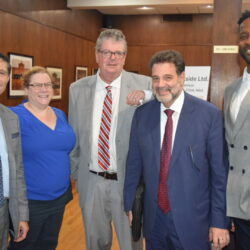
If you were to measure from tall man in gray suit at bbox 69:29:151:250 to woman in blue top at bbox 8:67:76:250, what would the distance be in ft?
0.48

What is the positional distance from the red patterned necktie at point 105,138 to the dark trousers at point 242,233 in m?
0.96

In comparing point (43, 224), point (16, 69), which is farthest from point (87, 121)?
point (16, 69)

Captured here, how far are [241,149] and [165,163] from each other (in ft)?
1.43

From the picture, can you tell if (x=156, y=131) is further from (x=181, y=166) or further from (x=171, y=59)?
(x=171, y=59)

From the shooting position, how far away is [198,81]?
287 centimetres

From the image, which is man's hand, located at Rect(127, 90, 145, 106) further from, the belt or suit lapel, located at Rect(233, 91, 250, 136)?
suit lapel, located at Rect(233, 91, 250, 136)

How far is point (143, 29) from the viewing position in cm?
850

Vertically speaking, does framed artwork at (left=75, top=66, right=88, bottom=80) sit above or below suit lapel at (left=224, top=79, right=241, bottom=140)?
above

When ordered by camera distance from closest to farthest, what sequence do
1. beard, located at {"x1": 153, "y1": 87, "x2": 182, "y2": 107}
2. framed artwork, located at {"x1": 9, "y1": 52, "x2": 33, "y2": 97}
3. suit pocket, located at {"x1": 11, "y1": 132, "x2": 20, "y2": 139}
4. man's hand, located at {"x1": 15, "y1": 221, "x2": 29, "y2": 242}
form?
beard, located at {"x1": 153, "y1": 87, "x2": 182, "y2": 107}
suit pocket, located at {"x1": 11, "y1": 132, "x2": 20, "y2": 139}
man's hand, located at {"x1": 15, "y1": 221, "x2": 29, "y2": 242}
framed artwork, located at {"x1": 9, "y1": 52, "x2": 33, "y2": 97}

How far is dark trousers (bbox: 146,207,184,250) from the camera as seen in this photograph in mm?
1986

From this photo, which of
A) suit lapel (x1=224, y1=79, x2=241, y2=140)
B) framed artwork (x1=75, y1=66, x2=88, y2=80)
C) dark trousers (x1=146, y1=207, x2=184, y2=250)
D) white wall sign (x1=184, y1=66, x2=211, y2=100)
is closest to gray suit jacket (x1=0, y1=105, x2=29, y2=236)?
dark trousers (x1=146, y1=207, x2=184, y2=250)

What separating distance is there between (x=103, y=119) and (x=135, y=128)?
410mm

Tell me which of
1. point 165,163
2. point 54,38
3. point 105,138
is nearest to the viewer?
point 165,163

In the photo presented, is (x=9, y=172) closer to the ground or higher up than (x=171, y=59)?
closer to the ground
